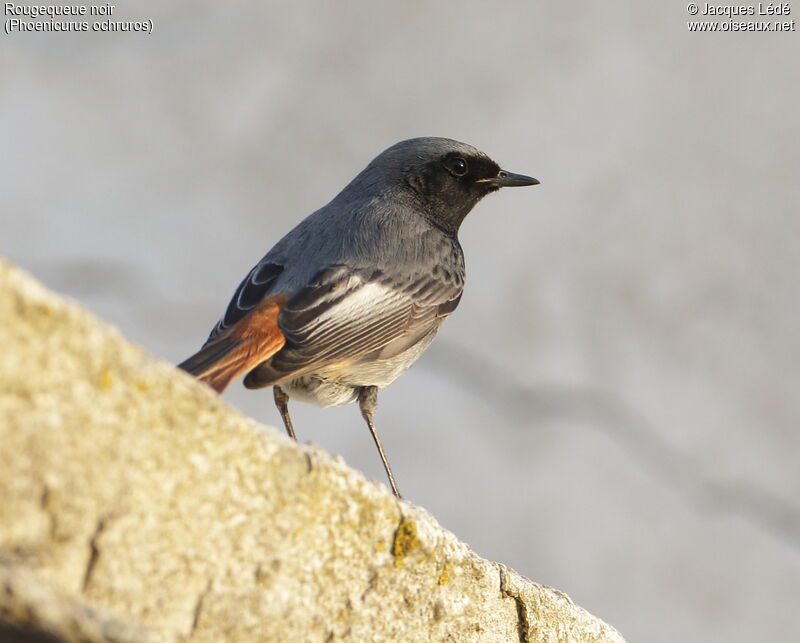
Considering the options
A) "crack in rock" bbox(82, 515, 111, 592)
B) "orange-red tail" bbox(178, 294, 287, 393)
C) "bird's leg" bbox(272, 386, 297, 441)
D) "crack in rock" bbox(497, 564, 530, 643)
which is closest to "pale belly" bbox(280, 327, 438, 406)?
"bird's leg" bbox(272, 386, 297, 441)

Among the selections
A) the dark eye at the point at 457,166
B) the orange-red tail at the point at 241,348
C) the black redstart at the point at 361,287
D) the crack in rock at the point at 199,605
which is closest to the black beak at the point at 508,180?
the black redstart at the point at 361,287

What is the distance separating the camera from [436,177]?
500 centimetres

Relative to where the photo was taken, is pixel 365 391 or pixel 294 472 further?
pixel 365 391

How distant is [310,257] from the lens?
13.7 feet

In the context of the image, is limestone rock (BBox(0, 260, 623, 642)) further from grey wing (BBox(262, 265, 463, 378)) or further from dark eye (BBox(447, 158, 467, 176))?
dark eye (BBox(447, 158, 467, 176))

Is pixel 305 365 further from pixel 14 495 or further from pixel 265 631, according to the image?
pixel 14 495

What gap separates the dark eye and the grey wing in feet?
1.97

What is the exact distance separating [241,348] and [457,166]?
1.89 metres

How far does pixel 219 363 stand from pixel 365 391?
1.29 meters

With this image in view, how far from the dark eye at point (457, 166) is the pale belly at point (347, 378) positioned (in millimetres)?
886

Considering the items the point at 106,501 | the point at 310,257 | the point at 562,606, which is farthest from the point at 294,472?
the point at 310,257

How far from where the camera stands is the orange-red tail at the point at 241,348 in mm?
3295

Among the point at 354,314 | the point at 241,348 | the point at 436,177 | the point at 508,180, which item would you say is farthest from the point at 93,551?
the point at 508,180

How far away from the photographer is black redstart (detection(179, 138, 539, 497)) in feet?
12.2
